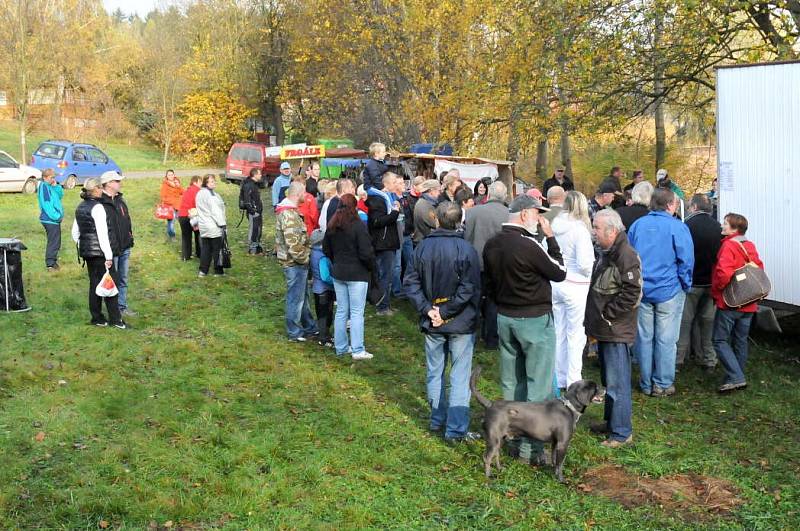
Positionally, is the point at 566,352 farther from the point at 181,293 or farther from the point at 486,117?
the point at 486,117

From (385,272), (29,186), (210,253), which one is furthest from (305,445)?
(29,186)

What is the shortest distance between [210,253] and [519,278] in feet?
28.9

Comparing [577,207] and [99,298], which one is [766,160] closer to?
[577,207]

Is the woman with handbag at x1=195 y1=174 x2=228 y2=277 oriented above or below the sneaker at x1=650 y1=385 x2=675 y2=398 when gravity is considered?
above

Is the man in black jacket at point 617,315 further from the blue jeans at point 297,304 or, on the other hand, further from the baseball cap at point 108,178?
the baseball cap at point 108,178

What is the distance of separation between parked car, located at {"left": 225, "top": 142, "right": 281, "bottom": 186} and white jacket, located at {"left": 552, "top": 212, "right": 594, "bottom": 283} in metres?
24.1

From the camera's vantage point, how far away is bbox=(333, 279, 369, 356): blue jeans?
8875 millimetres

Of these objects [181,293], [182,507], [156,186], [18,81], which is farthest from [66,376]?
[18,81]

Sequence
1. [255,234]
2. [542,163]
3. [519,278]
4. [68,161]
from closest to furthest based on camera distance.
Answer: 1. [519,278]
2. [255,234]
3. [542,163]
4. [68,161]

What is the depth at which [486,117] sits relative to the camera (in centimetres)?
1728

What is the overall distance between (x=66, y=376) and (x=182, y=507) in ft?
11.2

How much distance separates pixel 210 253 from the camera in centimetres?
1383

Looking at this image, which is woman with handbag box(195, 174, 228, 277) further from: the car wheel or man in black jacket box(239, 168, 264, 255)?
the car wheel

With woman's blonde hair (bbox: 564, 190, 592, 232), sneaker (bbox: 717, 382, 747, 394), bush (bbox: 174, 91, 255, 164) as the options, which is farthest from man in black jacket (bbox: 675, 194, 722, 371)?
bush (bbox: 174, 91, 255, 164)
